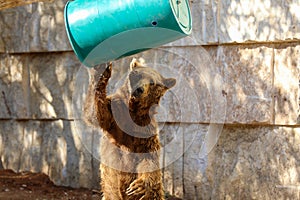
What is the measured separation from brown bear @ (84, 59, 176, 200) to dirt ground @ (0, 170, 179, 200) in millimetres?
1462

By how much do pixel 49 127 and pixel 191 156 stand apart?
1.86 m

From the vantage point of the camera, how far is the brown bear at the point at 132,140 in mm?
5113

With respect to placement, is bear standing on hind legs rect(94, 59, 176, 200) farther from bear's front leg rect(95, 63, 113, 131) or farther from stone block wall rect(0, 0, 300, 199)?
stone block wall rect(0, 0, 300, 199)

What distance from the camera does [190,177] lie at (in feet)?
21.8

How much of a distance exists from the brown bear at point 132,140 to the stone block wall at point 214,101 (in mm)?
1287

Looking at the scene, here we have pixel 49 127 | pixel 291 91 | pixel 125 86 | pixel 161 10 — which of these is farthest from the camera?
pixel 49 127

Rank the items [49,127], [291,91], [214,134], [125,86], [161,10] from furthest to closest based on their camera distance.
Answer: [49,127]
[214,134]
[291,91]
[125,86]
[161,10]

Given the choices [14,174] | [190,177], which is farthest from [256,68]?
[14,174]

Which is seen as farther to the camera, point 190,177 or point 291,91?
point 190,177

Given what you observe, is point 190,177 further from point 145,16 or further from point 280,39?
point 145,16

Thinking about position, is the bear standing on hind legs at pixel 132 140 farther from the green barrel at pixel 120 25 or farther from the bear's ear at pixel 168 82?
the green barrel at pixel 120 25

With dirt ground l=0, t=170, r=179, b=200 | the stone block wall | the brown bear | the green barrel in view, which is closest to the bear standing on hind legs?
the brown bear

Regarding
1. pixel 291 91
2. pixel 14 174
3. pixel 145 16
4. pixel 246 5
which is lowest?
pixel 14 174

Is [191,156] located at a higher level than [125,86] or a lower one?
lower
